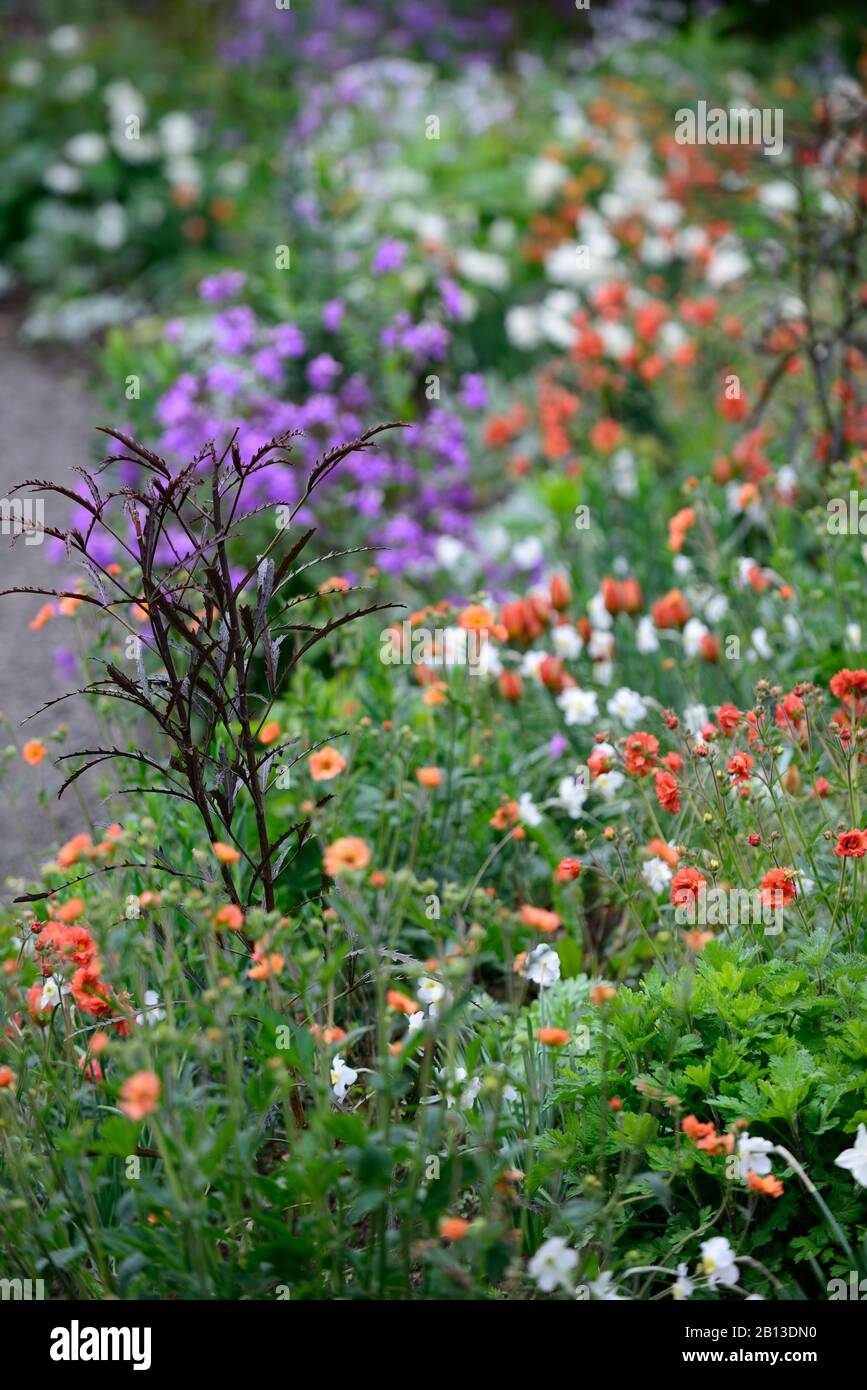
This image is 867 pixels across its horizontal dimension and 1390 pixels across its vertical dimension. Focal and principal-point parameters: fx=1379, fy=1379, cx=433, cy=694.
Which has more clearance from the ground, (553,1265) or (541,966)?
(541,966)

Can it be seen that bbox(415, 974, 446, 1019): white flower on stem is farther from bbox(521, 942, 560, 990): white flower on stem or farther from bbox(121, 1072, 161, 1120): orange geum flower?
bbox(121, 1072, 161, 1120): orange geum flower

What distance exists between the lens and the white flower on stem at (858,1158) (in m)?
1.90

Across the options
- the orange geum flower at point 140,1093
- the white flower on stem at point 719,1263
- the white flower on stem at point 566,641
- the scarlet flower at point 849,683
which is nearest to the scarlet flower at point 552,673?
the white flower on stem at point 566,641

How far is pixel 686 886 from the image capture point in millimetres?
2129

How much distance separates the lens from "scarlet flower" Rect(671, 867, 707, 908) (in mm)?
2119

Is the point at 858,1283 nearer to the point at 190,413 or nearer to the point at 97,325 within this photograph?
the point at 190,413

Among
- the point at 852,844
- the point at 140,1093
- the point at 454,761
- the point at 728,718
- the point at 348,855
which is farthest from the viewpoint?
the point at 454,761

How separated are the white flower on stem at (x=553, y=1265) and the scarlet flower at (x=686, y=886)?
0.57 meters

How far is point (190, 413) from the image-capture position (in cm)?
429

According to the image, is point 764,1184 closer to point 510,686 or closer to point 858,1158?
point 858,1158

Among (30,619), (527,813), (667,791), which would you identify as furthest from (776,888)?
(30,619)

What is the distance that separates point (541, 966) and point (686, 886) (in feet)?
0.94

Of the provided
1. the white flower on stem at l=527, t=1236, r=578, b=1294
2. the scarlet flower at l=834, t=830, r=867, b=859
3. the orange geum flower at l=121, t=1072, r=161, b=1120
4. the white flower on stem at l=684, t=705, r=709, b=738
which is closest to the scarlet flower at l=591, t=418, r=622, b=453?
the white flower on stem at l=684, t=705, r=709, b=738

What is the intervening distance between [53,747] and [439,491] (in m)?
1.62
